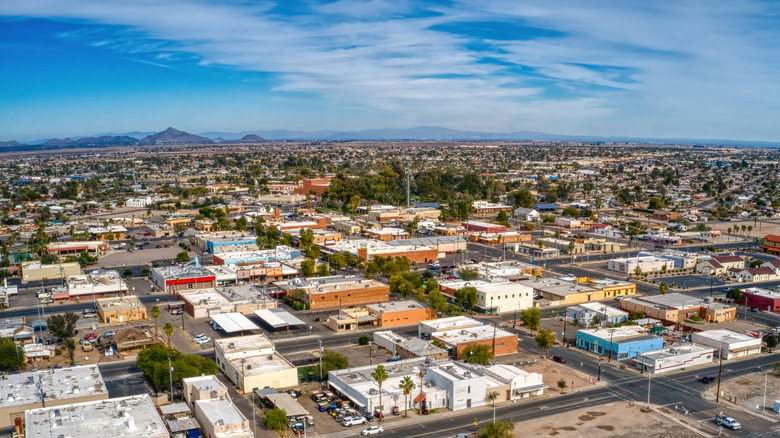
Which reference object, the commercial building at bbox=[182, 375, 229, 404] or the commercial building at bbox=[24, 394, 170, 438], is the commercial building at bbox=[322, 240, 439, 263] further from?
the commercial building at bbox=[24, 394, 170, 438]

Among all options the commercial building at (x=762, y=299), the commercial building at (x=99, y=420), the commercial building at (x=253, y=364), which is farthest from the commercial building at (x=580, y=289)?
the commercial building at (x=99, y=420)

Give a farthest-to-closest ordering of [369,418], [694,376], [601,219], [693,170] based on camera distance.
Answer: [693,170] → [601,219] → [694,376] → [369,418]

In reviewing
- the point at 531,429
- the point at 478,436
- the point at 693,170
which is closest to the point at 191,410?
the point at 478,436

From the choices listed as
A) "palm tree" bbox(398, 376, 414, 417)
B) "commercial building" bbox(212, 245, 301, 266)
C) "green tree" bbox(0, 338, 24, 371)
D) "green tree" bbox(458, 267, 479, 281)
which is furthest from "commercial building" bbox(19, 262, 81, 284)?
"palm tree" bbox(398, 376, 414, 417)

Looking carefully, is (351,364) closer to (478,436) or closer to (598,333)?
(478,436)

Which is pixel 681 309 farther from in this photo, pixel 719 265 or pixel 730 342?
pixel 719 265

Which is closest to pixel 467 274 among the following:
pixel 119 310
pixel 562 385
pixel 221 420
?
pixel 562 385

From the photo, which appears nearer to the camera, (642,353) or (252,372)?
(252,372)
